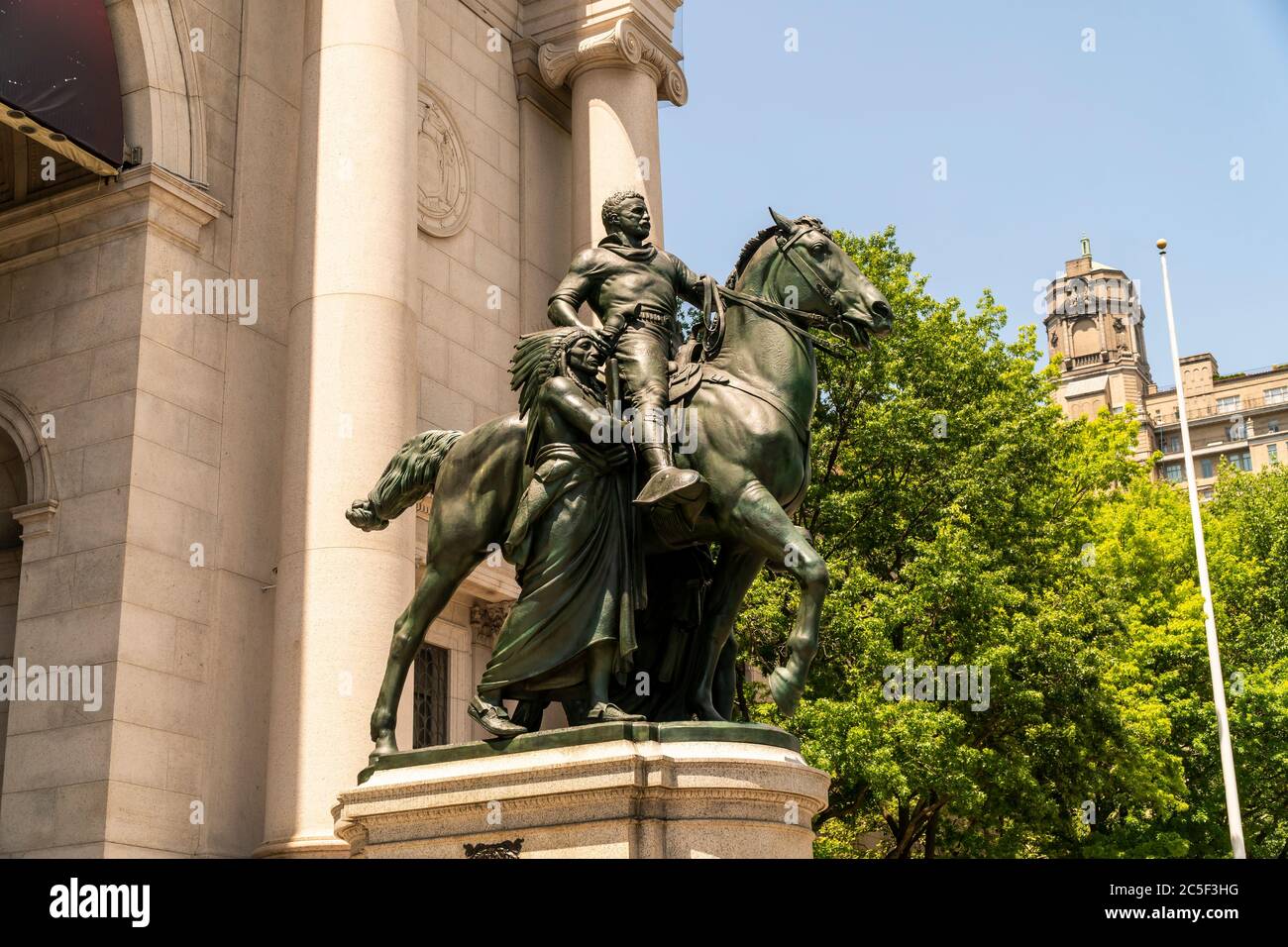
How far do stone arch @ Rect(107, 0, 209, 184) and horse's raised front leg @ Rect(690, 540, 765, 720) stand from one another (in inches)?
492

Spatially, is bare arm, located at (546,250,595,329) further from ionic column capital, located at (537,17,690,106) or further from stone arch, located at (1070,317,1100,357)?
stone arch, located at (1070,317,1100,357)

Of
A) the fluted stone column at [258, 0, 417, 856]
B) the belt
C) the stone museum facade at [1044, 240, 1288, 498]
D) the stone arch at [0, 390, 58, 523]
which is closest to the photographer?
the belt

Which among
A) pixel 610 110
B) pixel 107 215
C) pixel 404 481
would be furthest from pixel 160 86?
pixel 404 481

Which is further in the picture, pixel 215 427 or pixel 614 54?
pixel 614 54

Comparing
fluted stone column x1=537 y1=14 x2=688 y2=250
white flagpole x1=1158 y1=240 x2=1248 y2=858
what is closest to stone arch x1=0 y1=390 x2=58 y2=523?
fluted stone column x1=537 y1=14 x2=688 y2=250

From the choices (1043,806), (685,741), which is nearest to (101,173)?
(685,741)

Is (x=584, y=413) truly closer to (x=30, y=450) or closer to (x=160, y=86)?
(x=30, y=450)

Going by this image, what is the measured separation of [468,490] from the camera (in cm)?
1136

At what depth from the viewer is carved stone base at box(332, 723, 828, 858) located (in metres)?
9.38

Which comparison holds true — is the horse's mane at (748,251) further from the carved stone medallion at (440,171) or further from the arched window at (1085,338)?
the arched window at (1085,338)

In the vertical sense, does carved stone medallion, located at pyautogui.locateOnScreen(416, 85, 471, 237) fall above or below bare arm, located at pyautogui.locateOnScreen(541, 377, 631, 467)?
above

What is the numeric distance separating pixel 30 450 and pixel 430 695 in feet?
22.3

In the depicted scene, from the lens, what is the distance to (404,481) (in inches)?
469

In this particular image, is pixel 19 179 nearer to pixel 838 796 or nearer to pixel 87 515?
pixel 87 515
